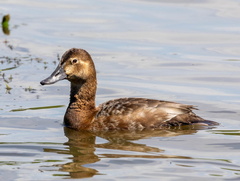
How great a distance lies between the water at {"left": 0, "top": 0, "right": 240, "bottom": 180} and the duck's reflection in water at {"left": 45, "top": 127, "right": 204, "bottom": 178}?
0.01m

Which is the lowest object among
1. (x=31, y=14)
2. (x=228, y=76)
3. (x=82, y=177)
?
(x=82, y=177)

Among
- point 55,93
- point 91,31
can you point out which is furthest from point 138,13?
point 55,93

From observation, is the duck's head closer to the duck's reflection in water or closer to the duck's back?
the duck's back

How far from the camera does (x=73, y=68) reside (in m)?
11.1

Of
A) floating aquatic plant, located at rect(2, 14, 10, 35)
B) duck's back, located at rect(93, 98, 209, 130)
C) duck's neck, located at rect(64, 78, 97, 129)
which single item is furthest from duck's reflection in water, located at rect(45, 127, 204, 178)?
floating aquatic plant, located at rect(2, 14, 10, 35)

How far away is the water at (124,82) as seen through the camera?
29.2 ft

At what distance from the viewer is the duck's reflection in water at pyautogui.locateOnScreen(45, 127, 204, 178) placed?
28.7 ft

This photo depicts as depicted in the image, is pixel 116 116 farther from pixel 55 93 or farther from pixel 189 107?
pixel 55 93

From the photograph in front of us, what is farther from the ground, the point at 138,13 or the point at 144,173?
the point at 138,13

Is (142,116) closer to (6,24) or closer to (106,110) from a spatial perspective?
(106,110)

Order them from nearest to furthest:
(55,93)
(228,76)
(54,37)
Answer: (55,93), (228,76), (54,37)

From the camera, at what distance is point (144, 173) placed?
27.8 feet

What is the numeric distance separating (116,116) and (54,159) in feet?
6.47

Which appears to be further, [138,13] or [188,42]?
[138,13]
